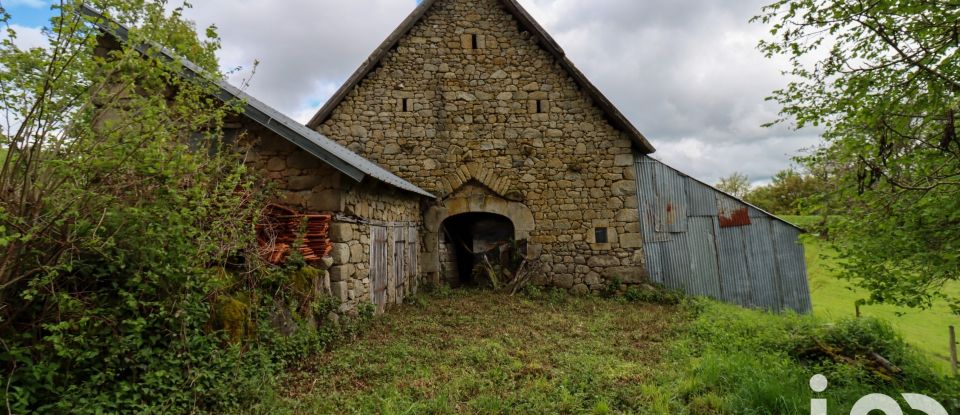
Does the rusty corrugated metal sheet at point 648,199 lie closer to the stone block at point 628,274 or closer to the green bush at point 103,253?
the stone block at point 628,274

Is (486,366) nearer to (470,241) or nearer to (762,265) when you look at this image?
(470,241)

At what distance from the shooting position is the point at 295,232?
4.87m

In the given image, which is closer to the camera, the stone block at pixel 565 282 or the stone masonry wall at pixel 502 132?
the stone block at pixel 565 282

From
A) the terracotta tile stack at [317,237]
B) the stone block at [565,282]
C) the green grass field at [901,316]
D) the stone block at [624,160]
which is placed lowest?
the green grass field at [901,316]

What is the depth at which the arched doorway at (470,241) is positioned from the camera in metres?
9.51

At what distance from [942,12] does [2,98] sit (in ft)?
20.4

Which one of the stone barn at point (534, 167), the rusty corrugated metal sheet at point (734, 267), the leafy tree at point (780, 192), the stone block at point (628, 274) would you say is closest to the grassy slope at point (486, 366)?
the stone block at point (628, 274)

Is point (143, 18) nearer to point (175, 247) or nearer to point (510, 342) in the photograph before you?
point (175, 247)

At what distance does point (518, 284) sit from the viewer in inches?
341

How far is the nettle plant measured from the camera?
2596 millimetres

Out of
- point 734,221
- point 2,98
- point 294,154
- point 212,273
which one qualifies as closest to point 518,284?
point 734,221

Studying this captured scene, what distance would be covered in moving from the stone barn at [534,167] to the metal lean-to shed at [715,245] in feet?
0.08

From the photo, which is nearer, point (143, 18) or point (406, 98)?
point (143, 18)

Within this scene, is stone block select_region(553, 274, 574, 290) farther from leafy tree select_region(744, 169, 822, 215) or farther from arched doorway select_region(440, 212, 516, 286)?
leafy tree select_region(744, 169, 822, 215)
